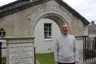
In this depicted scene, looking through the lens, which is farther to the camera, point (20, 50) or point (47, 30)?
point (47, 30)

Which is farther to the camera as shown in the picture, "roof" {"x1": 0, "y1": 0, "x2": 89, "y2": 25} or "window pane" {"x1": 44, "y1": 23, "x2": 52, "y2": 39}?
"window pane" {"x1": 44, "y1": 23, "x2": 52, "y2": 39}

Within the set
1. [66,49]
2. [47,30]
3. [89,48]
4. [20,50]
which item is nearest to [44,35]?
[47,30]

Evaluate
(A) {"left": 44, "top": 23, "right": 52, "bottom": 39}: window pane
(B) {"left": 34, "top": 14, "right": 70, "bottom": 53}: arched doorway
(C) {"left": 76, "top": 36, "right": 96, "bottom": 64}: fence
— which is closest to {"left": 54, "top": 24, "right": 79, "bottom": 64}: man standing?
(C) {"left": 76, "top": 36, "right": 96, "bottom": 64}: fence

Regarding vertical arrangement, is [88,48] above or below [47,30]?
below

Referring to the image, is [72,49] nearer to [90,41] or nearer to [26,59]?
[26,59]

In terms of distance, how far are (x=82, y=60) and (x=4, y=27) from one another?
4.30 metres

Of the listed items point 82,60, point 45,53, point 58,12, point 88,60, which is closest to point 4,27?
point 58,12

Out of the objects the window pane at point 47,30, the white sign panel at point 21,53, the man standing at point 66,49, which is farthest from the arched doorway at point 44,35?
the man standing at point 66,49

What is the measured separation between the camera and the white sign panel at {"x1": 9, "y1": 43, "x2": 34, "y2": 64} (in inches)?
401

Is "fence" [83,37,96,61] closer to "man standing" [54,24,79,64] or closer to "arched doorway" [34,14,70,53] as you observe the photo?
"man standing" [54,24,79,64]

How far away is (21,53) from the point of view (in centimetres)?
1039

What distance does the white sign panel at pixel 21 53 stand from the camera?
10180 millimetres

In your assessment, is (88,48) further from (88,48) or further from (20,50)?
(20,50)

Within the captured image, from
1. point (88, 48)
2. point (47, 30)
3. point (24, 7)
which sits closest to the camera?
point (24, 7)
